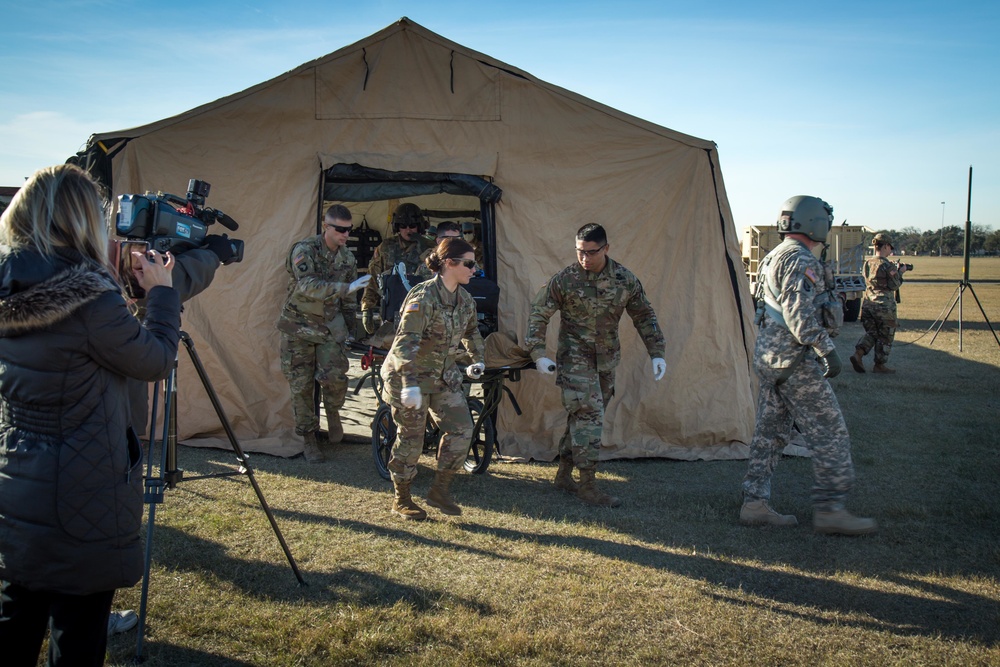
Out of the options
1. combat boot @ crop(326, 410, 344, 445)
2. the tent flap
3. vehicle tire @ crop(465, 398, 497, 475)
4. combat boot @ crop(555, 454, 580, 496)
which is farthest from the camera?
combat boot @ crop(326, 410, 344, 445)

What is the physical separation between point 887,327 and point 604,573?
8399 millimetres

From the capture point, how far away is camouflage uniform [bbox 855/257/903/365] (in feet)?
35.1

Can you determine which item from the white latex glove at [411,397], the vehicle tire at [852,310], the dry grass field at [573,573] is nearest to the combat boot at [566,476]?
the dry grass field at [573,573]

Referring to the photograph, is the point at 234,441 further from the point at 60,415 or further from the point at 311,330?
the point at 311,330

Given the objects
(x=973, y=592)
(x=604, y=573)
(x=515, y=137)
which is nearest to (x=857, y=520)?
(x=973, y=592)

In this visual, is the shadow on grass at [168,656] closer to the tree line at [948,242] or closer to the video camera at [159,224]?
the video camera at [159,224]

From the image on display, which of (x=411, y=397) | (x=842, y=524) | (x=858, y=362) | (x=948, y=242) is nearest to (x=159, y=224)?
(x=411, y=397)

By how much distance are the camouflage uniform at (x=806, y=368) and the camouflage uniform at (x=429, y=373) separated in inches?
80.6

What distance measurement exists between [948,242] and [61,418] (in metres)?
85.2

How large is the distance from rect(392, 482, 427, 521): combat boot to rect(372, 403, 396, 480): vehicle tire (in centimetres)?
82

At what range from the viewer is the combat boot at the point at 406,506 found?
4.95 metres

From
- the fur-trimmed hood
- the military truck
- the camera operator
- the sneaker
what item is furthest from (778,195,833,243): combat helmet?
the military truck

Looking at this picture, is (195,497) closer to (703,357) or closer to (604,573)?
(604,573)

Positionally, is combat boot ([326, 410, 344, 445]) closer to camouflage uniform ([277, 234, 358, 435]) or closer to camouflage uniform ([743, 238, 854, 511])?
camouflage uniform ([277, 234, 358, 435])
